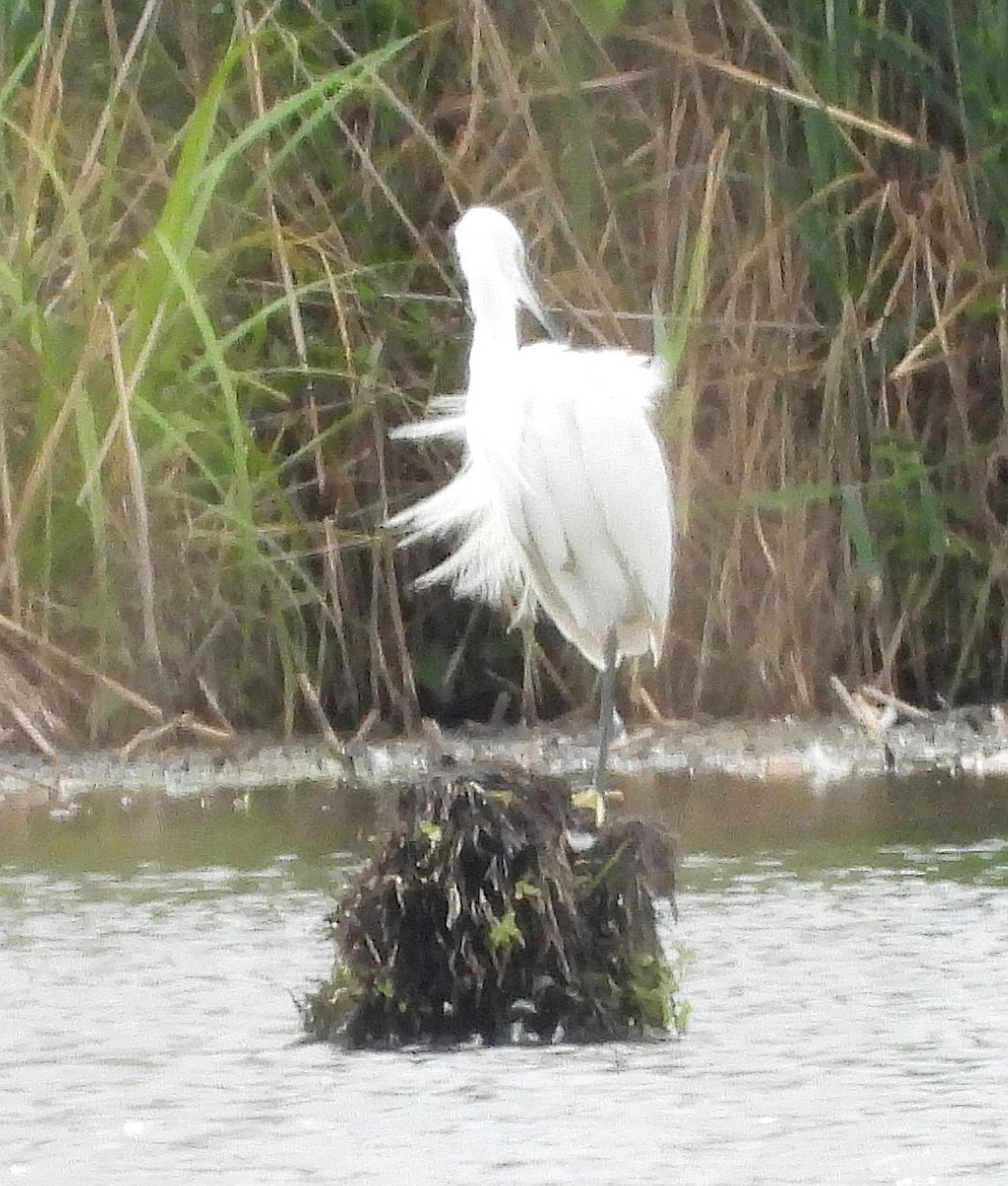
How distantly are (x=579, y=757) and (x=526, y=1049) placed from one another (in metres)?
2.62

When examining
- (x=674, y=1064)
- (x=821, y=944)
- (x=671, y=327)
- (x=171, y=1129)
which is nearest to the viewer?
(x=171, y=1129)

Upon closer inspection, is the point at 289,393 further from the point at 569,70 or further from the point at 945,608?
the point at 945,608

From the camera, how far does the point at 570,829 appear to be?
4.73m

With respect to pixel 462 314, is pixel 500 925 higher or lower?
lower

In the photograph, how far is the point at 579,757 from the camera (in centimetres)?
730

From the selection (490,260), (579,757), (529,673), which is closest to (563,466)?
(490,260)

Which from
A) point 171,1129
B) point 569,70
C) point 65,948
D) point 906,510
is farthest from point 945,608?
point 171,1129

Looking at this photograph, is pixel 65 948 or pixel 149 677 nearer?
pixel 65 948

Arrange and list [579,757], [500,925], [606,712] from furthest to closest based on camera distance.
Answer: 1. [579,757]
2. [606,712]
3. [500,925]

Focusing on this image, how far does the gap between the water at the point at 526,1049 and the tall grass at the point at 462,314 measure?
0.67m

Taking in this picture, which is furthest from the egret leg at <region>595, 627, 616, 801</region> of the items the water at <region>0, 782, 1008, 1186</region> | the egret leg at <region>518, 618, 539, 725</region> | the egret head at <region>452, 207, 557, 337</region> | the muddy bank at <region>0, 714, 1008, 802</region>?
the egret leg at <region>518, 618, 539, 725</region>

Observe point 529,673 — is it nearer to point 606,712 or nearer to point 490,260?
point 606,712

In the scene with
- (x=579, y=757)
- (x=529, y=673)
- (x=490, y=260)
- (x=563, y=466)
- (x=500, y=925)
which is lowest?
(x=500, y=925)

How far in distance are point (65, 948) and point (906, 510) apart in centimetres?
278
